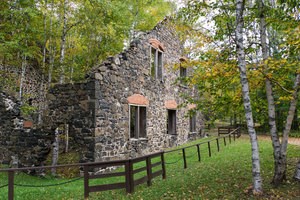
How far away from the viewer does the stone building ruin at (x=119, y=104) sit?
8734mm

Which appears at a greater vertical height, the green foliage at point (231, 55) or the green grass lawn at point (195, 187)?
the green foliage at point (231, 55)

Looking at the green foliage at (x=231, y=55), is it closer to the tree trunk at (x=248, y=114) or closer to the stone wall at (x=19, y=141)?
the tree trunk at (x=248, y=114)

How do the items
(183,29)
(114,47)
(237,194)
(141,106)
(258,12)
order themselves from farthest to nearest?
1. (114,47)
2. (141,106)
3. (183,29)
4. (258,12)
5. (237,194)

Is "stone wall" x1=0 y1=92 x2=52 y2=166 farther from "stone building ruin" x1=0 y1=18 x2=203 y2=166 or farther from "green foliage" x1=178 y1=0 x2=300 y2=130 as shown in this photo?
"green foliage" x1=178 y1=0 x2=300 y2=130

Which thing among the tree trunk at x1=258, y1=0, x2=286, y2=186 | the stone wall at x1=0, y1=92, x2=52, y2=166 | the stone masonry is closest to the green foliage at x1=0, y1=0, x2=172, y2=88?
the stone masonry

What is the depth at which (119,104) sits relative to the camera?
392 inches

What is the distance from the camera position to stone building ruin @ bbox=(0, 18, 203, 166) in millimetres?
8734

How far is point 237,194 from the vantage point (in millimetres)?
5676

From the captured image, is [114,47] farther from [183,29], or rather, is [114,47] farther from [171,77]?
[183,29]

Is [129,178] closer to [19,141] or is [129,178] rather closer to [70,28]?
[19,141]

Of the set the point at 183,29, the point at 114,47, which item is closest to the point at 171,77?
the point at 114,47

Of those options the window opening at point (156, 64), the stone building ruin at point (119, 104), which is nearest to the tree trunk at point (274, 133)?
the stone building ruin at point (119, 104)

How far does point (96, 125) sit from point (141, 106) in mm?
3679

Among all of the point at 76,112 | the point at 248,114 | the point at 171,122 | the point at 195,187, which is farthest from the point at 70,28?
the point at 171,122
